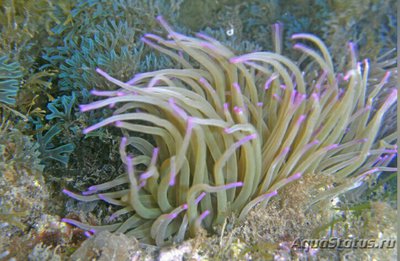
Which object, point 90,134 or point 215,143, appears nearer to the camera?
point 215,143

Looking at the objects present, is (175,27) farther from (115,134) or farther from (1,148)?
(1,148)

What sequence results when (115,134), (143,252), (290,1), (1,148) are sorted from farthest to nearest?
(290,1) → (115,134) → (1,148) → (143,252)

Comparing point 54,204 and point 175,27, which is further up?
point 175,27

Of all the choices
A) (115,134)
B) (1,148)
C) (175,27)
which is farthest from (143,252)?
(175,27)

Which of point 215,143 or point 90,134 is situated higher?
point 215,143

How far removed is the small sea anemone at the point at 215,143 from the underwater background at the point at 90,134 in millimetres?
144

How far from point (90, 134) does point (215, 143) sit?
2.63 ft

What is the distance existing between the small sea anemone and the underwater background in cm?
14

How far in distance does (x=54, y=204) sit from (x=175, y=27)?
1857 mm

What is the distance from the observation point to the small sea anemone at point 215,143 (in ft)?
6.58

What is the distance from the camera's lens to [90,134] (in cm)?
232

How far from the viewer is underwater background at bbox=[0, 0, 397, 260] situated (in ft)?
6.59

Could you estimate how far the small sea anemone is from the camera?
6.58ft

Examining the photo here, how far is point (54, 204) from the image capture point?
2.43m
